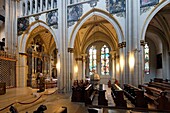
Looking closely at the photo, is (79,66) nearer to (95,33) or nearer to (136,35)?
(95,33)

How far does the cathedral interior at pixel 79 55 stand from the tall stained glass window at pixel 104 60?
1.77m

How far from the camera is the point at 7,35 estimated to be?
50.8 ft

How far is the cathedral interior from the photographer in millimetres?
7930

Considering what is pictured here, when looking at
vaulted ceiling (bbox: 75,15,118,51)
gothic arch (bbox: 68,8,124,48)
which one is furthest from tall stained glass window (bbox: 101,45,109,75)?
gothic arch (bbox: 68,8,124,48)

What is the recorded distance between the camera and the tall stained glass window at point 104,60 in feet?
80.3

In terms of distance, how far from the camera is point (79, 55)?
74.7 ft

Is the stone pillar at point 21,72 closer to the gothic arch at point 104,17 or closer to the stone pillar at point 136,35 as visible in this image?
the gothic arch at point 104,17

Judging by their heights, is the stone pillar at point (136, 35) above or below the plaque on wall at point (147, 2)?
below

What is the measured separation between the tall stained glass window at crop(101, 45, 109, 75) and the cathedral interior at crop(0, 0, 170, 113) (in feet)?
5.82

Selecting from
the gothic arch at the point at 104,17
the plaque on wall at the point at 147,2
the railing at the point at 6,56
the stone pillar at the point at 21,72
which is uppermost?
the plaque on wall at the point at 147,2

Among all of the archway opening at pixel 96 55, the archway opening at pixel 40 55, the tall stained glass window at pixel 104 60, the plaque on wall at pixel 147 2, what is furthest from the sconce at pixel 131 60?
the tall stained glass window at pixel 104 60

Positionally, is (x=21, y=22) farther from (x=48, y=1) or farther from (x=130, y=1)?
(x=130, y=1)

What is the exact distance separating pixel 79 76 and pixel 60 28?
1015cm

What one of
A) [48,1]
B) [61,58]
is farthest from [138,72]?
[48,1]
